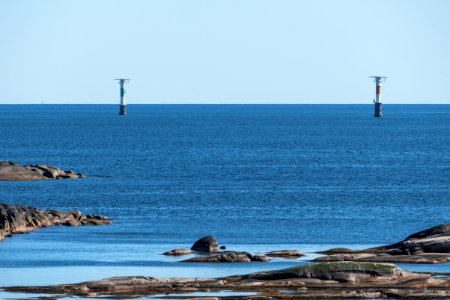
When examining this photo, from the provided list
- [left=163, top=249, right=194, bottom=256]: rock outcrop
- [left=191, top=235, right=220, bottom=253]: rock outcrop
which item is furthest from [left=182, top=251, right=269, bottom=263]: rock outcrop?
[left=191, top=235, right=220, bottom=253]: rock outcrop

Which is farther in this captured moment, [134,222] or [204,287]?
[134,222]

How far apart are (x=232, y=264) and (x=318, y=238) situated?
14.2 meters

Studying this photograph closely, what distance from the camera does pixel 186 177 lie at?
130 meters

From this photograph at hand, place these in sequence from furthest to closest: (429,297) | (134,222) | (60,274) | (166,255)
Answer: (134,222), (166,255), (60,274), (429,297)

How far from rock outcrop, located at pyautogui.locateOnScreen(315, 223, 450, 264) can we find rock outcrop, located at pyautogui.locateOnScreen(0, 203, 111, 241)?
66.8 ft

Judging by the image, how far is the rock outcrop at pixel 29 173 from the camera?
119506 mm

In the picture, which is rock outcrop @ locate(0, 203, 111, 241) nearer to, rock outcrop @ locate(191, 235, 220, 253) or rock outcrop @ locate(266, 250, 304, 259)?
rock outcrop @ locate(191, 235, 220, 253)

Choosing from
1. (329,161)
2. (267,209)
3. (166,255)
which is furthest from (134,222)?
(329,161)

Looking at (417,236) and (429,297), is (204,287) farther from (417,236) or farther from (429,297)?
(417,236)

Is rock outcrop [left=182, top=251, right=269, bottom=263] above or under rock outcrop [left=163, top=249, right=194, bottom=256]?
above

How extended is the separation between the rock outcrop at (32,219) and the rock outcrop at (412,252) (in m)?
20.4

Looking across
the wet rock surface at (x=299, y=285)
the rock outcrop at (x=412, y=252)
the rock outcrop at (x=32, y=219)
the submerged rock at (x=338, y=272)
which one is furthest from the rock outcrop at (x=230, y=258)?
the rock outcrop at (x=32, y=219)

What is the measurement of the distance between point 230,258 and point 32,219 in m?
20.6

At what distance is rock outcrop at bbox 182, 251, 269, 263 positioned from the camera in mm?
62531
